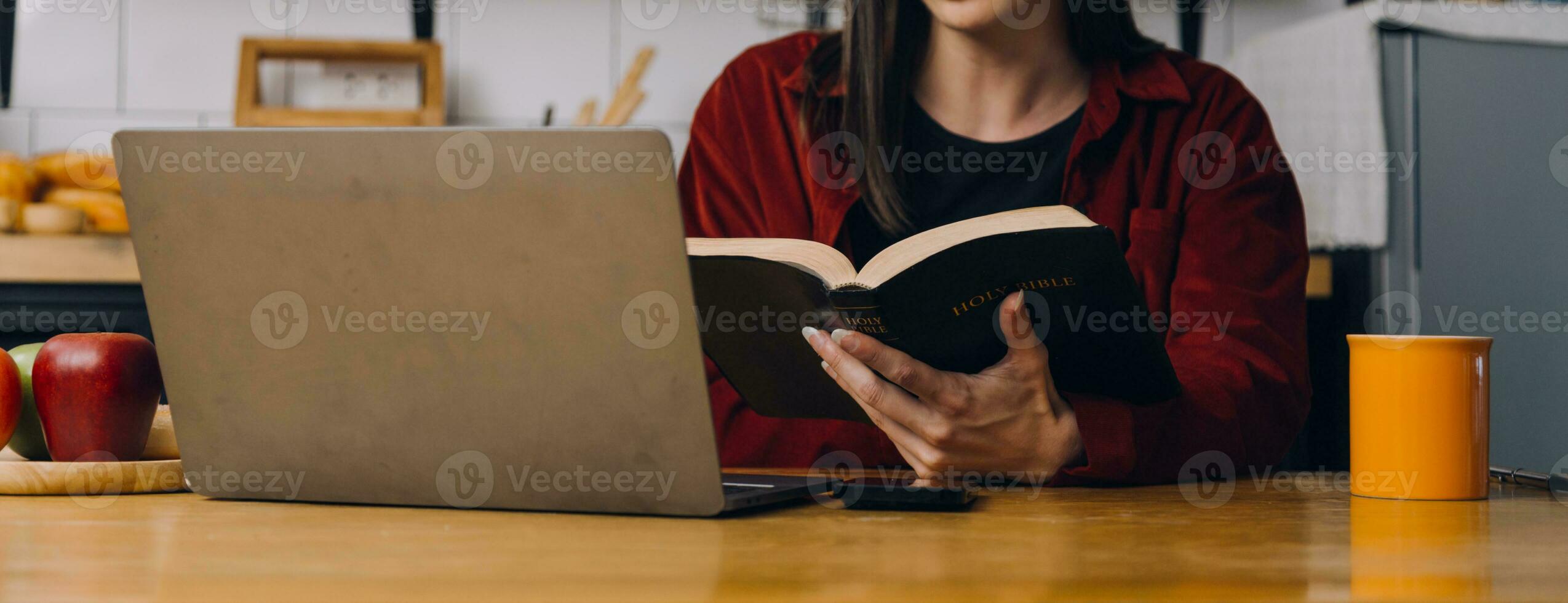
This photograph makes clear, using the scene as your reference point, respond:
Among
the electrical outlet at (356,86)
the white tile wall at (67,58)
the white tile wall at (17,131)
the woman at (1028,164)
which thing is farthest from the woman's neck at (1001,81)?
the white tile wall at (17,131)

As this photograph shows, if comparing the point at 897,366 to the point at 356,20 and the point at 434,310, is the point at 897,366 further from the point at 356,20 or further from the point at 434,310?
the point at 356,20

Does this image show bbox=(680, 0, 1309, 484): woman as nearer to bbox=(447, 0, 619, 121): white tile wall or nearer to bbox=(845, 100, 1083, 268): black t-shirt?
bbox=(845, 100, 1083, 268): black t-shirt

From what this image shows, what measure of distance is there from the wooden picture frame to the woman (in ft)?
3.35

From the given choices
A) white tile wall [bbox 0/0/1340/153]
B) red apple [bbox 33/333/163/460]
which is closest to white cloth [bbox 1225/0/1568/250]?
white tile wall [bbox 0/0/1340/153]

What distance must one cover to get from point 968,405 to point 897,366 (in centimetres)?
7

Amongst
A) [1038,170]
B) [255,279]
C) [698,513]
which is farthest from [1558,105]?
[255,279]

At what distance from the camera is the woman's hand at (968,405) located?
0.76 meters

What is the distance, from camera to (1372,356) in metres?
0.72

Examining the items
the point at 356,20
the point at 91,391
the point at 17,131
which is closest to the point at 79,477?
the point at 91,391

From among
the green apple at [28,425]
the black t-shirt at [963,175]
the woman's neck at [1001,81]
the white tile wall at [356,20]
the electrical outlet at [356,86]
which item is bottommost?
the green apple at [28,425]

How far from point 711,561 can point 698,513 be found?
114mm

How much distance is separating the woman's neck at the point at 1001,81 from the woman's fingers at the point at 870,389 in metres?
0.59

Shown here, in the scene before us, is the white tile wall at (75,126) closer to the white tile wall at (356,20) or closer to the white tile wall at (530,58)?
the white tile wall at (356,20)

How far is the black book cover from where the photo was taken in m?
0.67
